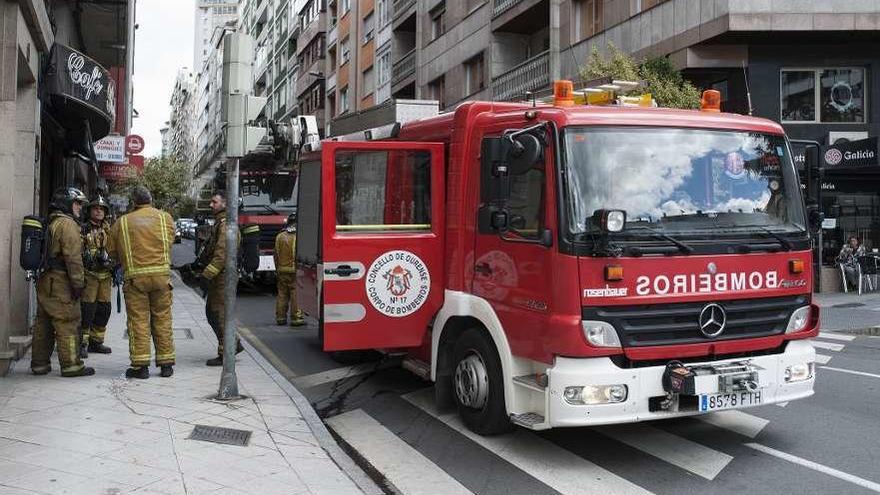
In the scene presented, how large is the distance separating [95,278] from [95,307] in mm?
371

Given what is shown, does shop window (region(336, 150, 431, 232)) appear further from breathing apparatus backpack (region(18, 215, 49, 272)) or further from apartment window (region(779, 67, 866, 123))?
apartment window (region(779, 67, 866, 123))

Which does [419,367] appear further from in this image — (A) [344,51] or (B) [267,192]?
(A) [344,51]

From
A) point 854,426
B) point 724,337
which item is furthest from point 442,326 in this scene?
point 854,426

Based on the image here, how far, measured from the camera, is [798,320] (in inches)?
227

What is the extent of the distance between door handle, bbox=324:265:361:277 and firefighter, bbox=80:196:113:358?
3.07 m

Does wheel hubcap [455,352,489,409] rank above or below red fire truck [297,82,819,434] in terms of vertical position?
below

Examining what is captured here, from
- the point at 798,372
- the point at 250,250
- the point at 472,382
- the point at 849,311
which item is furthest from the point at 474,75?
the point at 798,372

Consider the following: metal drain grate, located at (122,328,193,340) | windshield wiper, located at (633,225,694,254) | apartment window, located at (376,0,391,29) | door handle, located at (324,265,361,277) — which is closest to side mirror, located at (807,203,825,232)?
windshield wiper, located at (633,225,694,254)

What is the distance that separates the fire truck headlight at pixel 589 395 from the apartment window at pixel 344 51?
43.5 m

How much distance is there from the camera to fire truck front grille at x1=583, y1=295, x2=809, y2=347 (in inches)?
202

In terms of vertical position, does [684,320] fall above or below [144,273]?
below

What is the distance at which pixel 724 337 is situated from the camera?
5398 mm

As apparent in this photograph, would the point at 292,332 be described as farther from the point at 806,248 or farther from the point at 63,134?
the point at 806,248

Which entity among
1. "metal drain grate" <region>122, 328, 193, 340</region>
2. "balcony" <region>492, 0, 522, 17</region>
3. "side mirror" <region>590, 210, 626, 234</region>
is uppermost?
"balcony" <region>492, 0, 522, 17</region>
